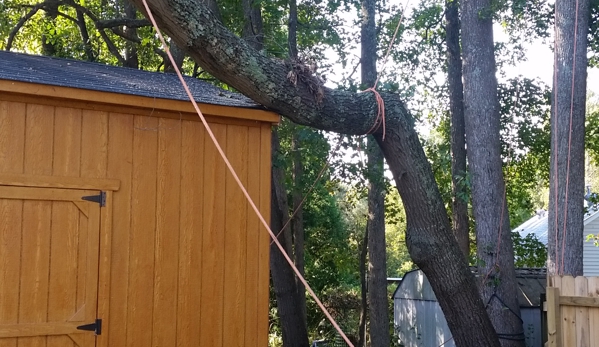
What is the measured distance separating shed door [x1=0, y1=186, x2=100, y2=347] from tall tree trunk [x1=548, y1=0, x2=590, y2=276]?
5340 millimetres

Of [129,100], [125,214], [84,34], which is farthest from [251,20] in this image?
[125,214]

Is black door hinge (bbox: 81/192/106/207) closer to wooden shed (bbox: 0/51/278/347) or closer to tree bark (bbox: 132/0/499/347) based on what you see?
wooden shed (bbox: 0/51/278/347)

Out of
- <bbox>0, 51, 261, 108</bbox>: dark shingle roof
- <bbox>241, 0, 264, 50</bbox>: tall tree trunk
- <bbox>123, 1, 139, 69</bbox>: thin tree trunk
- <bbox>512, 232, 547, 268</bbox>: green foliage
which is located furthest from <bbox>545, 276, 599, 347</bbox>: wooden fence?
<bbox>512, 232, 547, 268</bbox>: green foliage

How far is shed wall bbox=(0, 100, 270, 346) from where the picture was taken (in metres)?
5.14

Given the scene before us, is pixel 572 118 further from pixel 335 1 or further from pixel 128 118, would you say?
pixel 335 1

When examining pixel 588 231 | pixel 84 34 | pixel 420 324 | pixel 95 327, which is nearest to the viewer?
pixel 95 327

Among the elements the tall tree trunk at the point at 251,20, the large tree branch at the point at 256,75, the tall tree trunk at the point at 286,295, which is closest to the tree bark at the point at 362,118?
the large tree branch at the point at 256,75

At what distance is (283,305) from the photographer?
1166 centimetres

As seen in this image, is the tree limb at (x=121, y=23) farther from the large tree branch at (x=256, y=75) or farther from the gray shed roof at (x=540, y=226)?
the gray shed roof at (x=540, y=226)

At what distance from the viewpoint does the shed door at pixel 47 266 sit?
16.0 ft

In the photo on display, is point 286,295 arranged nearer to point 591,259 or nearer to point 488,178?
point 488,178

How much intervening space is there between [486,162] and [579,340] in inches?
157

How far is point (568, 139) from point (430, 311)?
24.4 ft

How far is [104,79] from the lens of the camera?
577 cm
